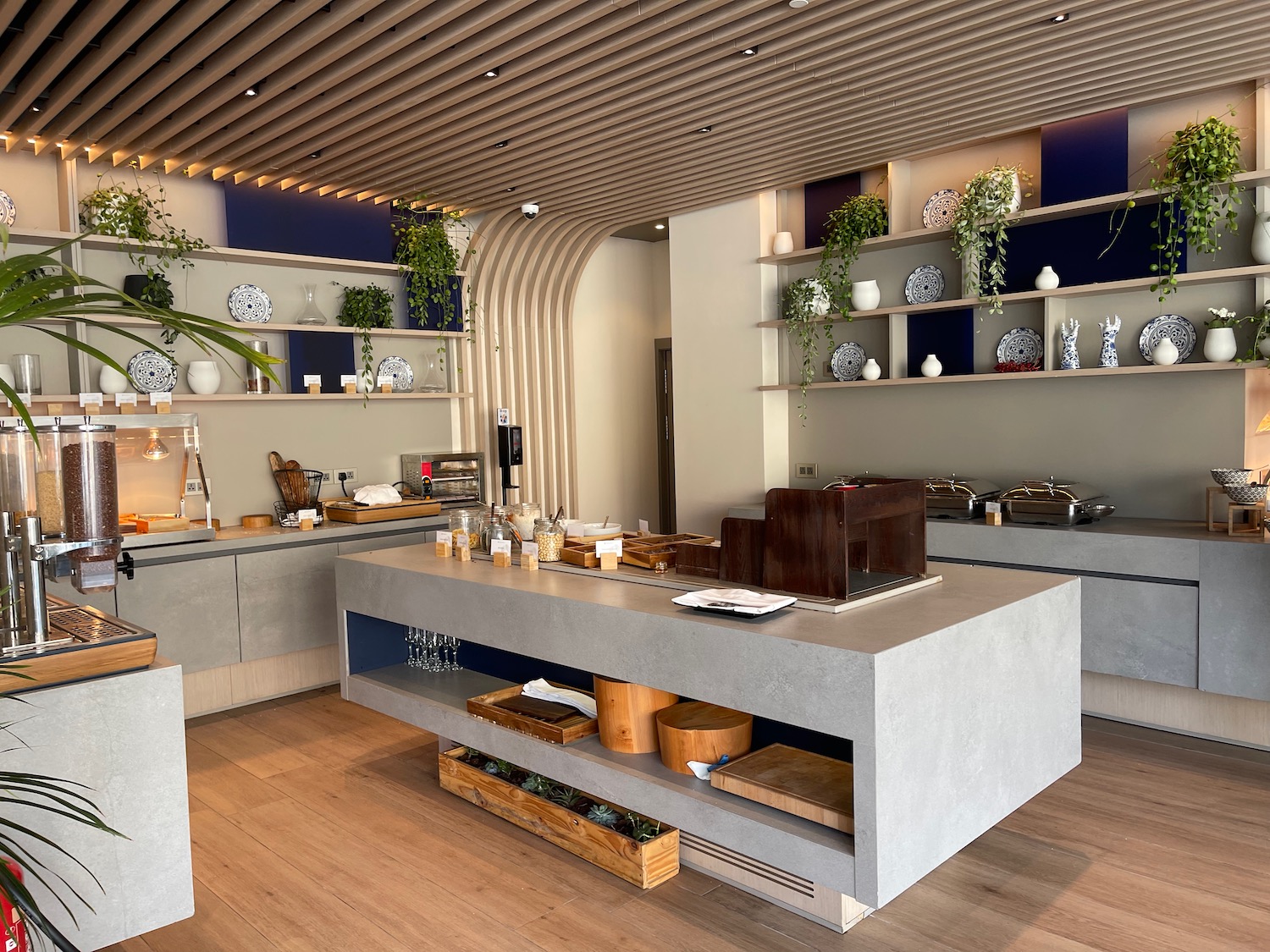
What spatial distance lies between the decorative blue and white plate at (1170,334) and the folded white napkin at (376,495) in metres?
4.21

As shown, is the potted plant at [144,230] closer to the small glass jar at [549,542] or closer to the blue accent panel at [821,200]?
the small glass jar at [549,542]

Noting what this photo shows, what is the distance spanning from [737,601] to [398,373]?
426 cm

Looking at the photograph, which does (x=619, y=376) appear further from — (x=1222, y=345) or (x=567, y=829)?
(x=567, y=829)

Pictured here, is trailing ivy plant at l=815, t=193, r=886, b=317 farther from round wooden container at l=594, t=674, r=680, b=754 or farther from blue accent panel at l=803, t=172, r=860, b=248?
round wooden container at l=594, t=674, r=680, b=754

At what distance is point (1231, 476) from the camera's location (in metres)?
4.26

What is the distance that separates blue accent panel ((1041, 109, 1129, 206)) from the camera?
4758 mm

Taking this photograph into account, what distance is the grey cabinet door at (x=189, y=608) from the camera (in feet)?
15.2

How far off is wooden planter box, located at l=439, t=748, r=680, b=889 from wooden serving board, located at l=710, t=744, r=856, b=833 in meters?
0.44

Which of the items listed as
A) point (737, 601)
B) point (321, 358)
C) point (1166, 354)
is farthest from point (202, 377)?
point (1166, 354)

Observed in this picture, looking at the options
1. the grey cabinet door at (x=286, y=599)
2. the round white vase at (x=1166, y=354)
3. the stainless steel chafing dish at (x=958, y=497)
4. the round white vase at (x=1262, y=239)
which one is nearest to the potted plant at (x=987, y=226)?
the round white vase at (x=1166, y=354)

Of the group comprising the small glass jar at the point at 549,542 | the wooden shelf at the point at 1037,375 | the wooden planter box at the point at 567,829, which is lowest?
the wooden planter box at the point at 567,829

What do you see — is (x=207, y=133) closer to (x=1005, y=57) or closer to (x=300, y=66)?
(x=300, y=66)

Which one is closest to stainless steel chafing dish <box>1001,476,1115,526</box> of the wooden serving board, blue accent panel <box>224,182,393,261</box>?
the wooden serving board

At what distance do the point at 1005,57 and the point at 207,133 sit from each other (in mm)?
3656
